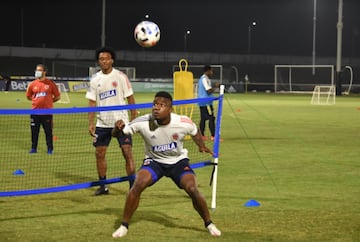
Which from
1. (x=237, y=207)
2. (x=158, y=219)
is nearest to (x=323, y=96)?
(x=237, y=207)

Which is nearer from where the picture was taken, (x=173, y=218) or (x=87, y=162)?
(x=173, y=218)

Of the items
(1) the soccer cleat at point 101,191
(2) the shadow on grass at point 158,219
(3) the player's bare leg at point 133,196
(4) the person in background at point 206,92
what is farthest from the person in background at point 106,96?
(4) the person in background at point 206,92

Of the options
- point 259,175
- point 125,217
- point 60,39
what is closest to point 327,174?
point 259,175

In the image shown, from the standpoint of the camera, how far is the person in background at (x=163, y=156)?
24.5 feet

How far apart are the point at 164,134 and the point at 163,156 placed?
26 centimetres

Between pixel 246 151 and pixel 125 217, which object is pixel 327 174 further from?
pixel 125 217

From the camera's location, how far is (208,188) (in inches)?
416

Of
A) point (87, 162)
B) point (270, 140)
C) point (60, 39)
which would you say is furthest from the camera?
point (60, 39)

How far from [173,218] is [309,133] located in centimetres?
1197

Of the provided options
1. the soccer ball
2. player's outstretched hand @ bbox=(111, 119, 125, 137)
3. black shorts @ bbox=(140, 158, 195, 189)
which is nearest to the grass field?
black shorts @ bbox=(140, 158, 195, 189)

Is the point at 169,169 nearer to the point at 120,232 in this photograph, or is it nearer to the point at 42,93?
the point at 120,232

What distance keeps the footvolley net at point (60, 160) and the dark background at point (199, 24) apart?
6678cm

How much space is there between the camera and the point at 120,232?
295 inches

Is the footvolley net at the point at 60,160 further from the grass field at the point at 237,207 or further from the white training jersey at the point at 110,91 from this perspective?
the white training jersey at the point at 110,91
